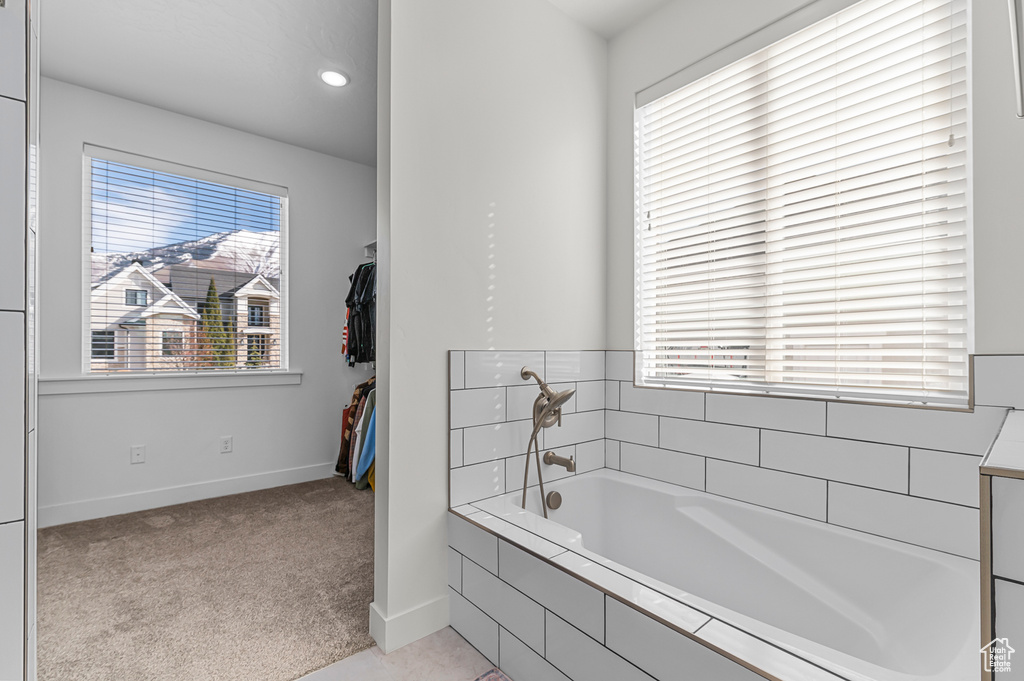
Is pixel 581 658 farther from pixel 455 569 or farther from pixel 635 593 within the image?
pixel 455 569

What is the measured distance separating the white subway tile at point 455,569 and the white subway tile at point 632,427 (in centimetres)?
92

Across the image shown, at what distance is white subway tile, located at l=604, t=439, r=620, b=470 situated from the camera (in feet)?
7.22

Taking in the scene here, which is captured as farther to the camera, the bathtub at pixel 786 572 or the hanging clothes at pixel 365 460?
the hanging clothes at pixel 365 460

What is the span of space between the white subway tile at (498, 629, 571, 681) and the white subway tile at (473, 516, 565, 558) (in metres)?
0.29

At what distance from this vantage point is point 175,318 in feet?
10.0

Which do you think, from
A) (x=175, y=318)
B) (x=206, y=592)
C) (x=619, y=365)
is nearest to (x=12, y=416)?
(x=206, y=592)

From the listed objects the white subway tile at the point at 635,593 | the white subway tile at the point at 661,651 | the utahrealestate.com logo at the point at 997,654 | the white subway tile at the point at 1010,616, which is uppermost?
the white subway tile at the point at 1010,616

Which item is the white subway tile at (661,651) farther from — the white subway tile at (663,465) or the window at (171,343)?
the window at (171,343)

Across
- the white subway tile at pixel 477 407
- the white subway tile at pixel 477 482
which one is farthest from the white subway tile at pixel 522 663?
the white subway tile at pixel 477 407

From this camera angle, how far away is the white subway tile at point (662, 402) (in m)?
1.91

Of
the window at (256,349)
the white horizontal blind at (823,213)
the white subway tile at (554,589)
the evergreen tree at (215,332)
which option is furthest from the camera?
the window at (256,349)

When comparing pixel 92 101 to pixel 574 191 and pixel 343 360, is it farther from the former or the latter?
pixel 574 191

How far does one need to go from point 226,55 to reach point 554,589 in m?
2.86

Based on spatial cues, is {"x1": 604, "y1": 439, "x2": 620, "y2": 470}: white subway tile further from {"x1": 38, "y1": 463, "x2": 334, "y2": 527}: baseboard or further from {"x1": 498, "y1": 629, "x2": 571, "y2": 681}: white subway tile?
{"x1": 38, "y1": 463, "x2": 334, "y2": 527}: baseboard
